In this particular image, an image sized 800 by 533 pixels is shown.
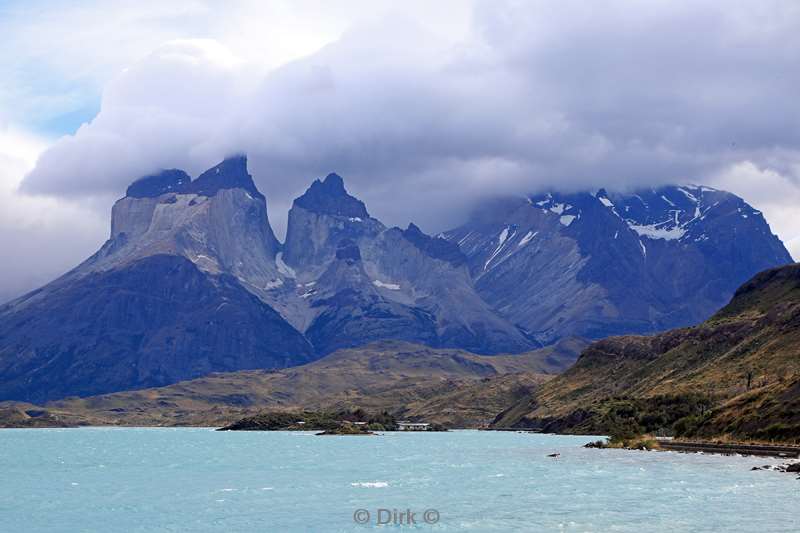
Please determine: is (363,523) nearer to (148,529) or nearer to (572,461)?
(148,529)

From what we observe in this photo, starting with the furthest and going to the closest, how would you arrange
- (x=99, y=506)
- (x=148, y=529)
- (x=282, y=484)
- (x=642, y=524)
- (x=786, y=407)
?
(x=786, y=407)
(x=282, y=484)
(x=99, y=506)
(x=148, y=529)
(x=642, y=524)

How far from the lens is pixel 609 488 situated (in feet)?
463

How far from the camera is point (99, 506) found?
140 metres

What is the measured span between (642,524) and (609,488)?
115 ft

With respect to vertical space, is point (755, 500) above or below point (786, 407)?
below

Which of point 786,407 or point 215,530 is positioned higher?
point 786,407

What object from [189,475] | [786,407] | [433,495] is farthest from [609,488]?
[189,475]

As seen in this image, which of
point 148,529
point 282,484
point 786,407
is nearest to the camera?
point 148,529

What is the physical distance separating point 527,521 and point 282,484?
6408 cm

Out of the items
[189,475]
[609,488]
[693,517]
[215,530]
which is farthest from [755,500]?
[189,475]

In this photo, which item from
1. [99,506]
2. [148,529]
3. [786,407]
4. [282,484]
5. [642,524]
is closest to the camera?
[642,524]

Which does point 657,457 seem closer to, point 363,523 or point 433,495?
point 433,495

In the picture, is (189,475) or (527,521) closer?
(527,521)

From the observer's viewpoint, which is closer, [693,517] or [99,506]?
[693,517]
